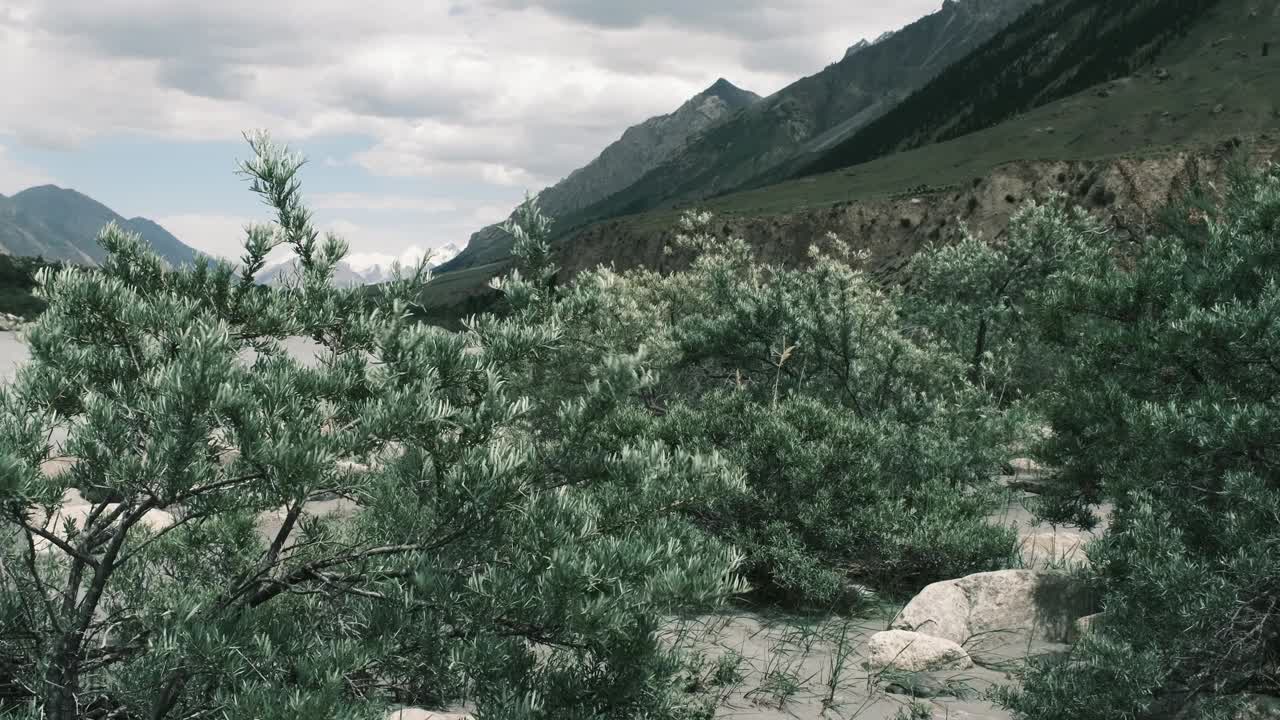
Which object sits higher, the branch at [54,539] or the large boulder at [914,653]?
the branch at [54,539]

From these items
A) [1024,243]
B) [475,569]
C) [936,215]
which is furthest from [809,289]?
[936,215]

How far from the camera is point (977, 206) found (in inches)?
2343

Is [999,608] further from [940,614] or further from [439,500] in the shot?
[439,500]

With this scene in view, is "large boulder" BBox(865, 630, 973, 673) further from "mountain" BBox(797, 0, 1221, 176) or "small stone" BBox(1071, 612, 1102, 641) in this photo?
"mountain" BBox(797, 0, 1221, 176)

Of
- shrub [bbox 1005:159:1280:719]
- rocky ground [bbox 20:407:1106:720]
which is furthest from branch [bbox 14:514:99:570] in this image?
shrub [bbox 1005:159:1280:719]

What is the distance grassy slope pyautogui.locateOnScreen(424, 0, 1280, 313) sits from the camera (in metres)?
92.6

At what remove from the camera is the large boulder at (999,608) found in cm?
830

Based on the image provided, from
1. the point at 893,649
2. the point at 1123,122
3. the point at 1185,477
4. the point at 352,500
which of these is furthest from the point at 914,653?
A: the point at 1123,122

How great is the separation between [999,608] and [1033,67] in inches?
7293

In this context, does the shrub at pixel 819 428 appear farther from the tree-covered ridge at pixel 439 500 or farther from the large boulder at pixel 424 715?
the large boulder at pixel 424 715

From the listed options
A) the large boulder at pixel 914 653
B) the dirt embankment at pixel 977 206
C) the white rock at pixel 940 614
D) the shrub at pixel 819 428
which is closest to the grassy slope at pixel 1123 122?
the dirt embankment at pixel 977 206

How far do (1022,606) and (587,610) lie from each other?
636 cm

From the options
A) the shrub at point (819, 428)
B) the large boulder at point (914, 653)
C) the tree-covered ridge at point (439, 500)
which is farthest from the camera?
the shrub at point (819, 428)

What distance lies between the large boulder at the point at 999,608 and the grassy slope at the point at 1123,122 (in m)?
77.0
